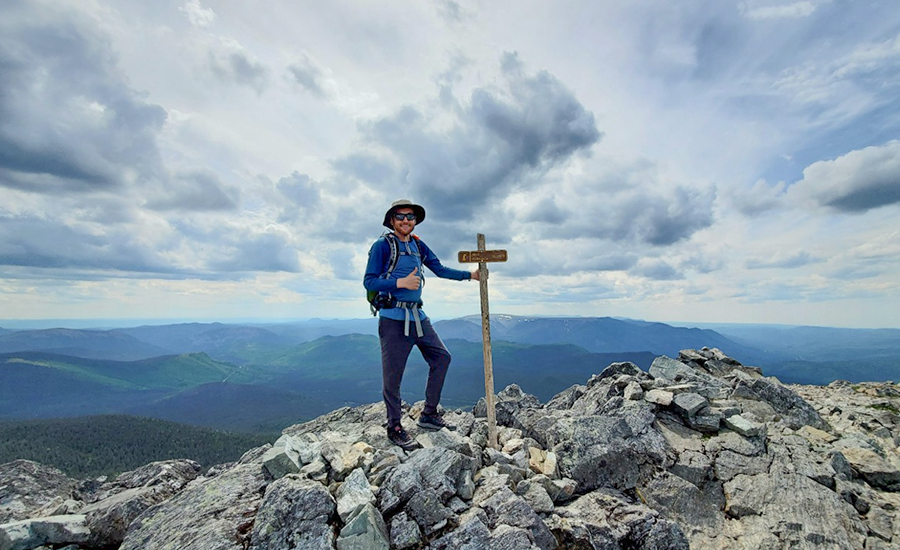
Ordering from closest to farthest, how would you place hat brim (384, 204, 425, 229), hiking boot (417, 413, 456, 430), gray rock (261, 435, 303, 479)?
1. gray rock (261, 435, 303, 479)
2. hat brim (384, 204, 425, 229)
3. hiking boot (417, 413, 456, 430)

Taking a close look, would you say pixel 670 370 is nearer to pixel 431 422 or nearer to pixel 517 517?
pixel 431 422

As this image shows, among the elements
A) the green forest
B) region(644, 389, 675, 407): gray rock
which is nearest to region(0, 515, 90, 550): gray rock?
region(644, 389, 675, 407): gray rock

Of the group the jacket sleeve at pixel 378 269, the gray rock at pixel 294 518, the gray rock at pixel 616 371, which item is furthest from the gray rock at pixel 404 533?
the gray rock at pixel 616 371

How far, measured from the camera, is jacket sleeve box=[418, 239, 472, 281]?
35.7 ft

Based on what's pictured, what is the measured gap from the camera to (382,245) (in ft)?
31.7

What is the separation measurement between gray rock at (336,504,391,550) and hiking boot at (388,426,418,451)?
271 centimetres

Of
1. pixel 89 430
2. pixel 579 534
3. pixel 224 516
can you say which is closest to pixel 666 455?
pixel 579 534

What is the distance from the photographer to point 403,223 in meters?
9.91

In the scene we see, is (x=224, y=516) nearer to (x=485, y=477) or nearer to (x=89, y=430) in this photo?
(x=485, y=477)

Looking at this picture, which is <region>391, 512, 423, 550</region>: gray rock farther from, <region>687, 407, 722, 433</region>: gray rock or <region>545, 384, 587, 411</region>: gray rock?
<region>545, 384, 587, 411</region>: gray rock

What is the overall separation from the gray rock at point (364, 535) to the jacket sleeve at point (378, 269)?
4563 mm

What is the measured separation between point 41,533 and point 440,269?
10042 millimetres

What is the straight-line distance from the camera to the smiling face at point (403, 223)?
9.91m

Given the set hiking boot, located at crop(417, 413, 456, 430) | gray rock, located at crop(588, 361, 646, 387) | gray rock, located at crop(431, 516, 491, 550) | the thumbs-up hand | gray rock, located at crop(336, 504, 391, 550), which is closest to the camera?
gray rock, located at crop(336, 504, 391, 550)
